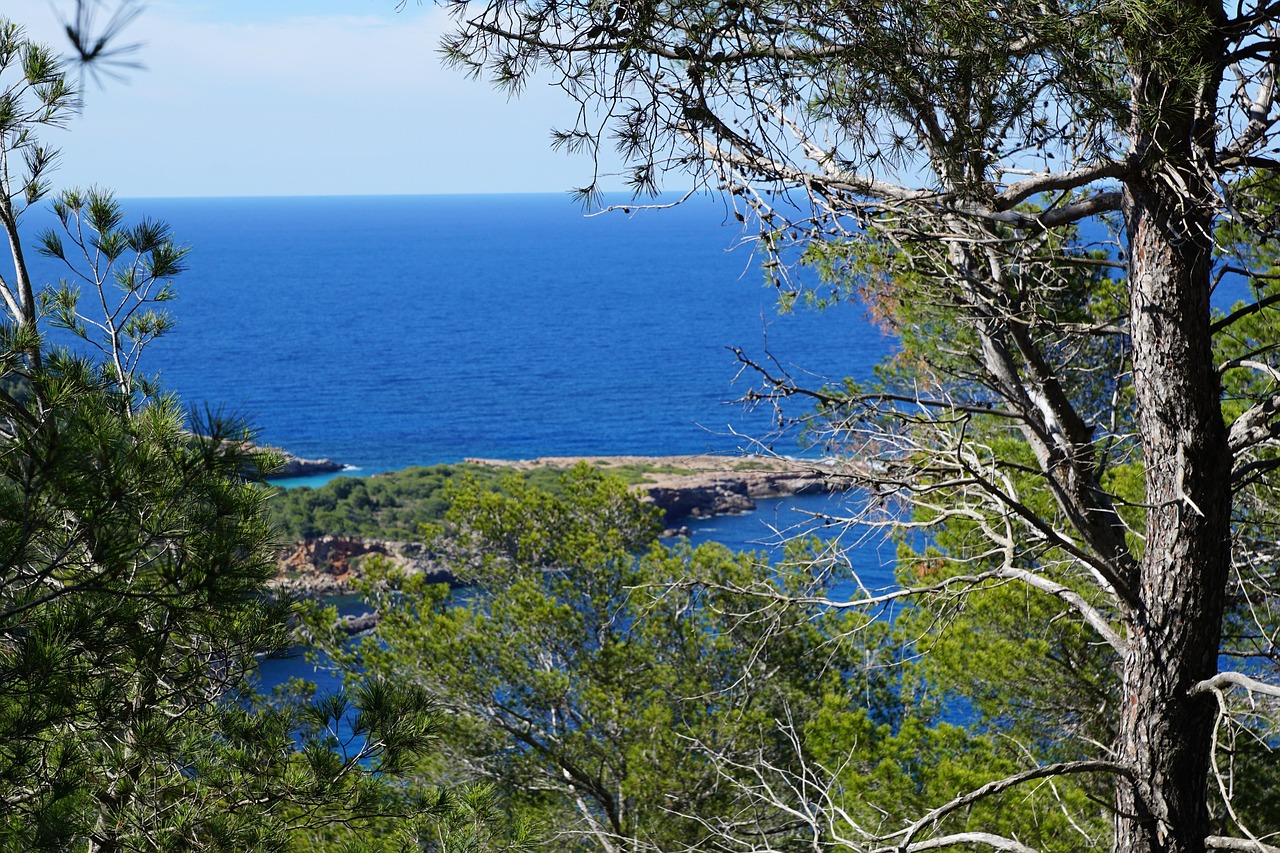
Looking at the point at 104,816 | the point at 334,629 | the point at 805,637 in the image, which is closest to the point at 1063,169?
the point at 104,816

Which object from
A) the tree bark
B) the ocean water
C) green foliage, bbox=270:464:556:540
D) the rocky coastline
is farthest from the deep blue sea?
the tree bark

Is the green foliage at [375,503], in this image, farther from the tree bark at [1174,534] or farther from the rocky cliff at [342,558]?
the tree bark at [1174,534]

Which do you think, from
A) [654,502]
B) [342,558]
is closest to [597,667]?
[342,558]

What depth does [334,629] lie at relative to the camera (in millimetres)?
8867

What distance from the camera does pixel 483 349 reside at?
211ft

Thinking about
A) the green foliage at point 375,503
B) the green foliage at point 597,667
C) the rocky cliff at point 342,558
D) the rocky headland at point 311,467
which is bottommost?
the rocky headland at point 311,467

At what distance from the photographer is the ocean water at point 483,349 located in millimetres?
45406

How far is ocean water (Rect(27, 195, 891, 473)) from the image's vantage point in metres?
45.4

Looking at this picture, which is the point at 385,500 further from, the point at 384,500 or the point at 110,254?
the point at 110,254

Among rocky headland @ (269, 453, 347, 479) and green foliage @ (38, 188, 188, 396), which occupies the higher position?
green foliage @ (38, 188, 188, 396)

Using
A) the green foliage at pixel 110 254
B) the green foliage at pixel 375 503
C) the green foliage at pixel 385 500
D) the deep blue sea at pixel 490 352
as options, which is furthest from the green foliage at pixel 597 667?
the green foliage at pixel 375 503

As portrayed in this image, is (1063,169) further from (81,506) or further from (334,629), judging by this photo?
(334,629)

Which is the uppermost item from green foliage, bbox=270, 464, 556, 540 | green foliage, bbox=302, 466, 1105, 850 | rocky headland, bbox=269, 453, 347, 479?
green foliage, bbox=302, 466, 1105, 850

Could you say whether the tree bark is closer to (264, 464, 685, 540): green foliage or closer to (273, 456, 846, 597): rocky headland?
(273, 456, 846, 597): rocky headland
